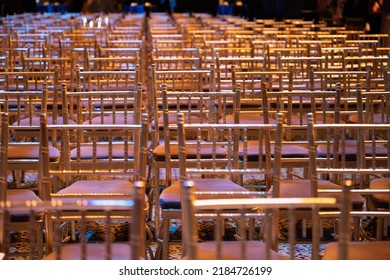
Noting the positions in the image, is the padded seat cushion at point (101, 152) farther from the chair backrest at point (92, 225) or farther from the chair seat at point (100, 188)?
the chair seat at point (100, 188)

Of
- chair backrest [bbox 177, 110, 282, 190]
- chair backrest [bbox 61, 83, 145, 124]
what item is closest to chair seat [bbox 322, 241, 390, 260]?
chair backrest [bbox 177, 110, 282, 190]

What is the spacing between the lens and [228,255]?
10.6ft

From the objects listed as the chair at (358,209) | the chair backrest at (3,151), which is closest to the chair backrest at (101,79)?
the chair at (358,209)

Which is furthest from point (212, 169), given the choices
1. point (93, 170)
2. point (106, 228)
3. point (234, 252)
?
point (106, 228)

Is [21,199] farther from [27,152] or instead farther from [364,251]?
[364,251]

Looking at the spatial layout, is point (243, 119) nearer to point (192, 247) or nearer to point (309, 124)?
point (309, 124)

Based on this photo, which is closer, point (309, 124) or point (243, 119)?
point (309, 124)

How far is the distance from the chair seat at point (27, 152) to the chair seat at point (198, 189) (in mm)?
1036

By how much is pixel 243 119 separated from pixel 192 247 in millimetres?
3931

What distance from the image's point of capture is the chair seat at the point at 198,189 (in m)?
4.08

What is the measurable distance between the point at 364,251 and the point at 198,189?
1.16 m

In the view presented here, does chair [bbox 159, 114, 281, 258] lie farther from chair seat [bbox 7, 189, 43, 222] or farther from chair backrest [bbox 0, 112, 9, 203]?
chair backrest [bbox 0, 112, 9, 203]
